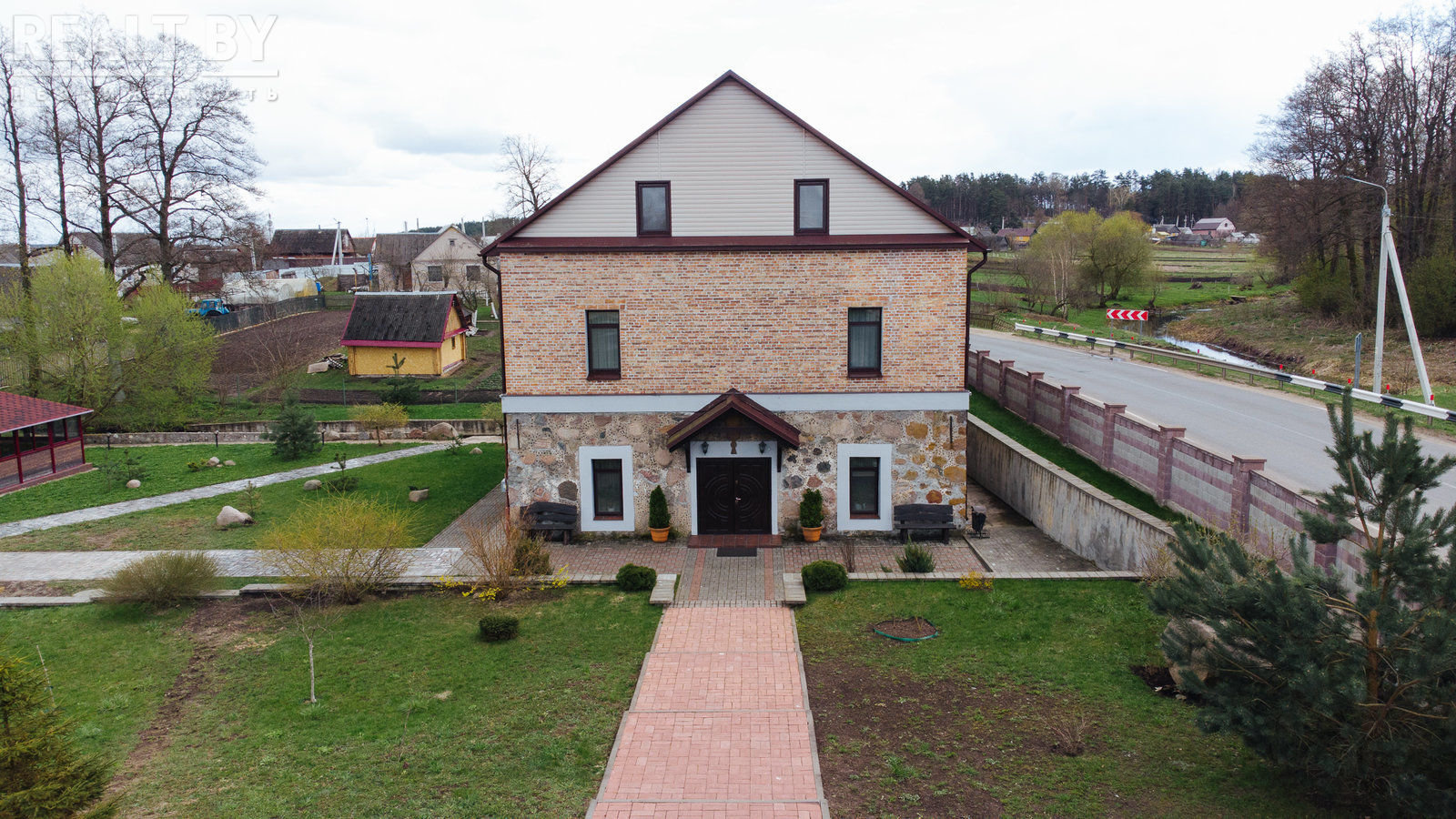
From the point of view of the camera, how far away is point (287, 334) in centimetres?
4956

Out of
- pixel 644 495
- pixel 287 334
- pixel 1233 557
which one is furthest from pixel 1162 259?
pixel 1233 557

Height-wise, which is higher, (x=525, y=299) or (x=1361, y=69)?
(x=1361, y=69)

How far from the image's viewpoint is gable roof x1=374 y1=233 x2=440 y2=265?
7662 centimetres

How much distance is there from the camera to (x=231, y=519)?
19.6 m

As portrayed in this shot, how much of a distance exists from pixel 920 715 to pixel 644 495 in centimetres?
897

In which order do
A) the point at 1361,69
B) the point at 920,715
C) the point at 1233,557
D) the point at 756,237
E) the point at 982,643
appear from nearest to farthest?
the point at 1233,557 < the point at 920,715 < the point at 982,643 < the point at 756,237 < the point at 1361,69

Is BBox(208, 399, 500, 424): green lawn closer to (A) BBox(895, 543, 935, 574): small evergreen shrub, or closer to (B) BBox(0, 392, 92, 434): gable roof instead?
(B) BBox(0, 392, 92, 434): gable roof

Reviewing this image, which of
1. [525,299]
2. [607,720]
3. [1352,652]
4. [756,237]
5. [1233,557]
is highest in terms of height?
[756,237]

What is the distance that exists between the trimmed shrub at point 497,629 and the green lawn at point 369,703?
0.16m

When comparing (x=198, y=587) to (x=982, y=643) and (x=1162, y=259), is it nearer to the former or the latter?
(x=982, y=643)

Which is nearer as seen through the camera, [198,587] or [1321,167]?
[198,587]

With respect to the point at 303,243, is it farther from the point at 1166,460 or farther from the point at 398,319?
the point at 1166,460

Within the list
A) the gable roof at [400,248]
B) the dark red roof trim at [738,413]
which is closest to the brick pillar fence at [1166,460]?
the dark red roof trim at [738,413]

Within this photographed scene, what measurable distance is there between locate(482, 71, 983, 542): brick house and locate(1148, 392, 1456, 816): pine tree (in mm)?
10064
